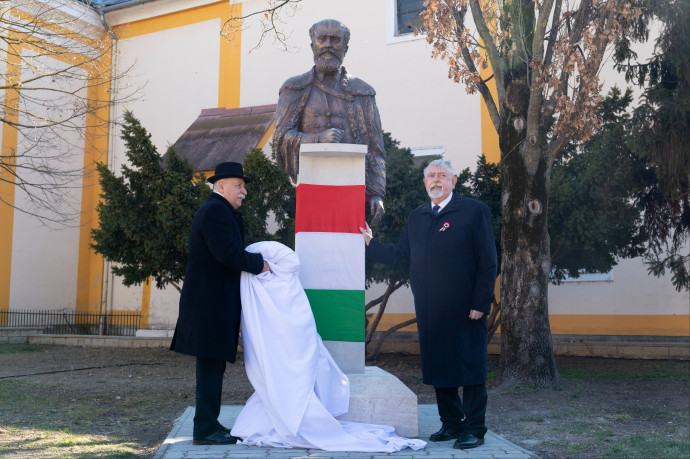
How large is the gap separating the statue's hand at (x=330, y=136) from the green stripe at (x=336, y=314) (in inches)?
45.6

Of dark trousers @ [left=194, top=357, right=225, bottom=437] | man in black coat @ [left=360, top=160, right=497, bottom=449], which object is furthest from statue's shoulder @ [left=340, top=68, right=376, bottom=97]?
dark trousers @ [left=194, top=357, right=225, bottom=437]

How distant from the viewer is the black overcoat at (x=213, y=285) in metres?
4.48

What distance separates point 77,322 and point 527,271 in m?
14.7

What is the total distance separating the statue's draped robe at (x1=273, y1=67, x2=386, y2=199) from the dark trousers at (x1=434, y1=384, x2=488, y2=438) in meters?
1.73

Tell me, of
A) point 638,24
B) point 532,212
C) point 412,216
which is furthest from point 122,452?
point 638,24

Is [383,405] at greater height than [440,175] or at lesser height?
lesser

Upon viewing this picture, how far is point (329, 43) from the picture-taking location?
17.9 feet

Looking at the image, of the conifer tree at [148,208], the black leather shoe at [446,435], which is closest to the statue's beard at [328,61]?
the black leather shoe at [446,435]

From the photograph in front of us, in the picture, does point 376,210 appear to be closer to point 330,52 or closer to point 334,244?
point 334,244

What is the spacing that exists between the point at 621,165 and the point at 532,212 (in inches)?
91.9

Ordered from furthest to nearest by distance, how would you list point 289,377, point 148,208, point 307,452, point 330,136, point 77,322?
point 77,322
point 148,208
point 330,136
point 289,377
point 307,452

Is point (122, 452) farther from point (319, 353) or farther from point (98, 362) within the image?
point (98, 362)

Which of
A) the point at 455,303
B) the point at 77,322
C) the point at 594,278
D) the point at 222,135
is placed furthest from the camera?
the point at 77,322

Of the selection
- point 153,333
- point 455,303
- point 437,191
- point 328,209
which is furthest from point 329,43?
point 153,333
